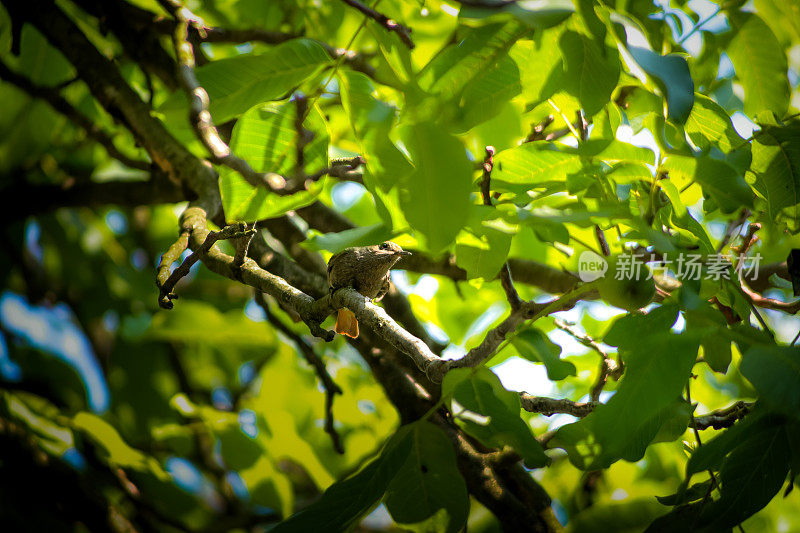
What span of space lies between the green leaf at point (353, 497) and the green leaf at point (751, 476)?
0.49 metres

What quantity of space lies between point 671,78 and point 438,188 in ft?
1.04

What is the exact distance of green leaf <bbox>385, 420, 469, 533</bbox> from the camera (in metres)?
0.98

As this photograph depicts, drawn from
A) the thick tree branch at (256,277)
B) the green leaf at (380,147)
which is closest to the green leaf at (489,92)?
the green leaf at (380,147)

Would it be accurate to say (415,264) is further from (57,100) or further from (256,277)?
(57,100)

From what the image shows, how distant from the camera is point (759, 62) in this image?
1167 mm

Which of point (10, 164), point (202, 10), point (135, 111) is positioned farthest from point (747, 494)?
point (10, 164)

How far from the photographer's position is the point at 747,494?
0.88 metres

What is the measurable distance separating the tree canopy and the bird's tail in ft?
0.11

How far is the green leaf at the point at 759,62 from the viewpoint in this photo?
45.3 inches

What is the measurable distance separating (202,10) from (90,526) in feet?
5.37

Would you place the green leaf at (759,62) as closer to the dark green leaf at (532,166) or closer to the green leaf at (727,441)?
the dark green leaf at (532,166)

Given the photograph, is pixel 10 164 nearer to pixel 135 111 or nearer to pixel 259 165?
pixel 135 111

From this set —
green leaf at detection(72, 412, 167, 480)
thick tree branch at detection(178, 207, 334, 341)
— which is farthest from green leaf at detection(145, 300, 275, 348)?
thick tree branch at detection(178, 207, 334, 341)

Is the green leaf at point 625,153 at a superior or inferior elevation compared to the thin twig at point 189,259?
inferior
